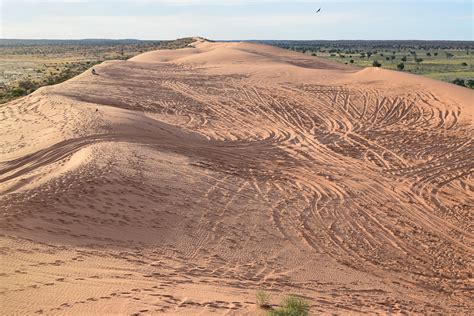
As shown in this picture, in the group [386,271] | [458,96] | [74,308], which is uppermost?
[458,96]

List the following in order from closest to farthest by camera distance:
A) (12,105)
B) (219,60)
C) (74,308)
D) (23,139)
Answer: (74,308) < (23,139) < (12,105) < (219,60)

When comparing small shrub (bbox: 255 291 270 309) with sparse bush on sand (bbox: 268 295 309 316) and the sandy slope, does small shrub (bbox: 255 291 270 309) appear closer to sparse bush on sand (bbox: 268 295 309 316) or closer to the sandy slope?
the sandy slope

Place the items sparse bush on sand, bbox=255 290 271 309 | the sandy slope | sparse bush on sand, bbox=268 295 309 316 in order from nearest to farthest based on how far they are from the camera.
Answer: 1. sparse bush on sand, bbox=268 295 309 316
2. sparse bush on sand, bbox=255 290 271 309
3. the sandy slope

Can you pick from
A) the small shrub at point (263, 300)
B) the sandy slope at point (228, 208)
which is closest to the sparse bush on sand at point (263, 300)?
the small shrub at point (263, 300)

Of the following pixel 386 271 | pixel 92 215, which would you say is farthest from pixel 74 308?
pixel 386 271

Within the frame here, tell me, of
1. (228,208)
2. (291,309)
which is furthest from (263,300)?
(228,208)

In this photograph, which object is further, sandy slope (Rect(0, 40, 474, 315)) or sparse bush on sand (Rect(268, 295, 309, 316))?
sandy slope (Rect(0, 40, 474, 315))

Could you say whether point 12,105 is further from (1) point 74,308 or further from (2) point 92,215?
(1) point 74,308

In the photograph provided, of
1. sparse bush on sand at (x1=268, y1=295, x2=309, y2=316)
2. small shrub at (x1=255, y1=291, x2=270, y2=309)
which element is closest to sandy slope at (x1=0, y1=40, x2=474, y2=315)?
A: small shrub at (x1=255, y1=291, x2=270, y2=309)
